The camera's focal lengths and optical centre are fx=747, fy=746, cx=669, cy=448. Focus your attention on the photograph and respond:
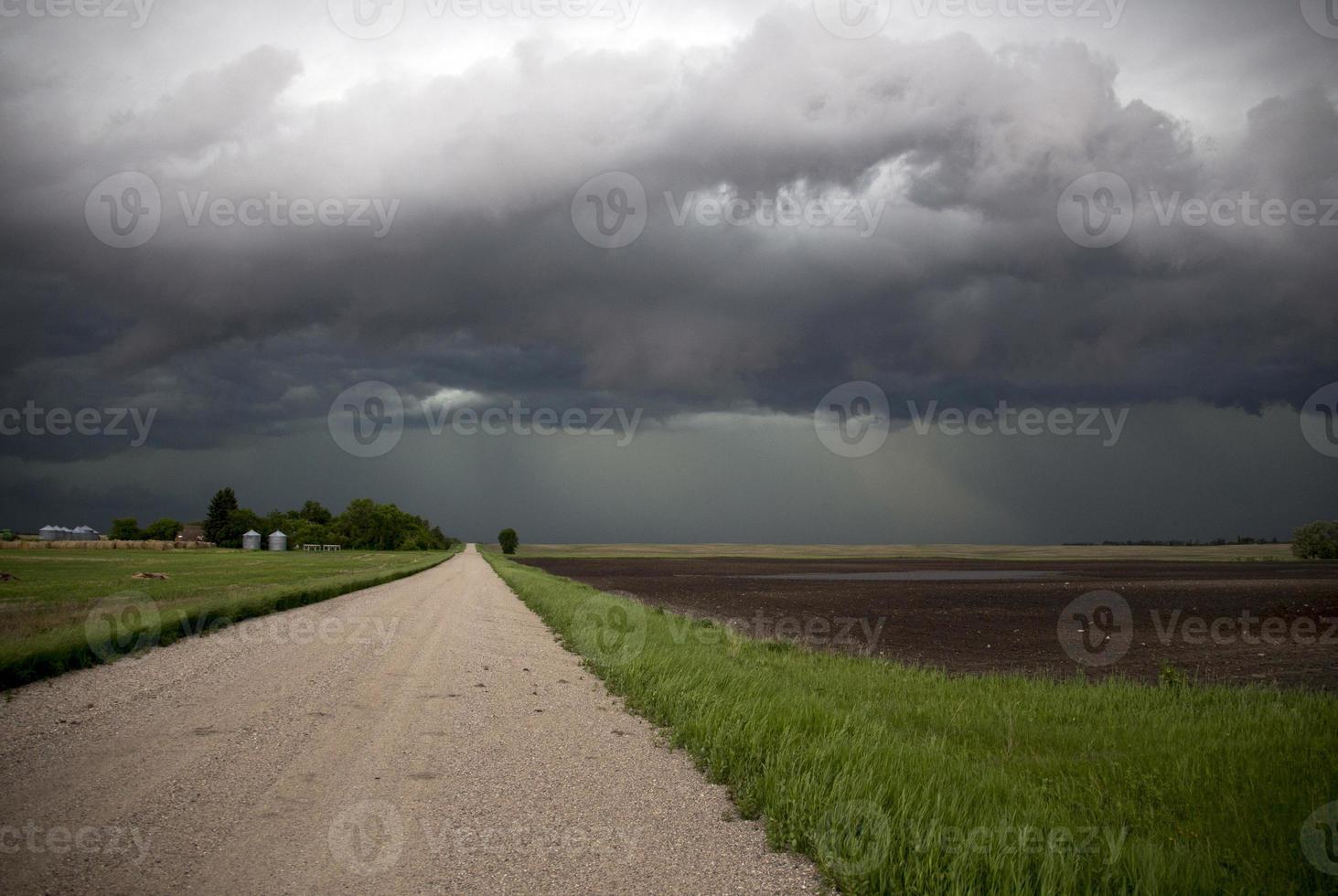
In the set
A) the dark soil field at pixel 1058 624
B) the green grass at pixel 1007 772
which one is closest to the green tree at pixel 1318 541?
the dark soil field at pixel 1058 624

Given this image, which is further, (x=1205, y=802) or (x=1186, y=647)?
(x=1186, y=647)

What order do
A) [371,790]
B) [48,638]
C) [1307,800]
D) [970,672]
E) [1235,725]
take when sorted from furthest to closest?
[970,672] → [48,638] → [1235,725] → [1307,800] → [371,790]

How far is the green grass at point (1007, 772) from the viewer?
5434mm

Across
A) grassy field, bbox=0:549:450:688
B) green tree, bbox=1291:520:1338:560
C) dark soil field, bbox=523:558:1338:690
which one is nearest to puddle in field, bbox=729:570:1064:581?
dark soil field, bbox=523:558:1338:690

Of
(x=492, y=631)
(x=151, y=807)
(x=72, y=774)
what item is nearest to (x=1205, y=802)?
(x=151, y=807)

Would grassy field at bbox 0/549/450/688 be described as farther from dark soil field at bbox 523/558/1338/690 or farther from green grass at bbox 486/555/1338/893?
dark soil field at bbox 523/558/1338/690

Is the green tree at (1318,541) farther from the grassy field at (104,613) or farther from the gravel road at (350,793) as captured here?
the gravel road at (350,793)

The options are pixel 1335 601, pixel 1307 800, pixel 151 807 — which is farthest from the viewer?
pixel 1335 601

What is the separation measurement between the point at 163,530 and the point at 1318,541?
236m

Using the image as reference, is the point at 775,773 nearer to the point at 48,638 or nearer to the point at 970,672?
the point at 970,672

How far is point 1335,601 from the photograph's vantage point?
130 feet

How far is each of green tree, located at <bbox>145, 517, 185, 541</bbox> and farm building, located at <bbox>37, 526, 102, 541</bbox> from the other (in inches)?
619

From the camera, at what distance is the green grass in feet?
17.8

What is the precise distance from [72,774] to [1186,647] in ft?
87.3
